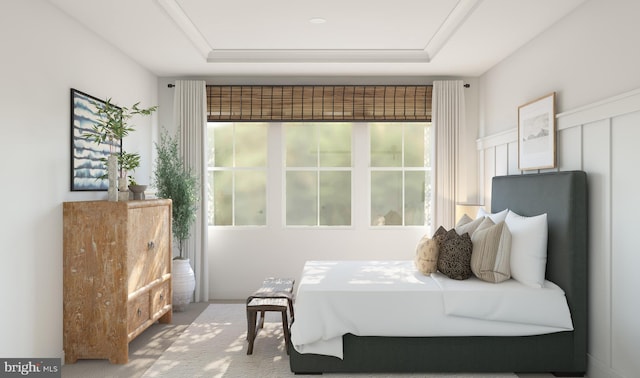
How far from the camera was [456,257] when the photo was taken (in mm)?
3621

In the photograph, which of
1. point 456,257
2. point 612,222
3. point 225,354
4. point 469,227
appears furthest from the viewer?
point 469,227

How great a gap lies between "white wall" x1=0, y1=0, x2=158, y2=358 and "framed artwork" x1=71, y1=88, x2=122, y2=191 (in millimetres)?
58

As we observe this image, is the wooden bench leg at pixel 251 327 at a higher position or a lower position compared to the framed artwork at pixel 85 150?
lower

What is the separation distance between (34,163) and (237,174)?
269cm

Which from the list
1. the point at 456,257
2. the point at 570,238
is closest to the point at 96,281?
the point at 456,257

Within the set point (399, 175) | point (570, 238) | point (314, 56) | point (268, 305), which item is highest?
point (314, 56)

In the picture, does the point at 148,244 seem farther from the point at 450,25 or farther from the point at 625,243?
the point at 625,243

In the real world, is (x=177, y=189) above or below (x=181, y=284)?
above

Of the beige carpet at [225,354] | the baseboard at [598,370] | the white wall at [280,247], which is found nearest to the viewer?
the baseboard at [598,370]

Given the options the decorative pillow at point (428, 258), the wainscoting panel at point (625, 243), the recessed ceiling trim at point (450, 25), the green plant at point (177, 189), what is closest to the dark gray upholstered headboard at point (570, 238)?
the wainscoting panel at point (625, 243)

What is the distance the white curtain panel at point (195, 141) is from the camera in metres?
5.46

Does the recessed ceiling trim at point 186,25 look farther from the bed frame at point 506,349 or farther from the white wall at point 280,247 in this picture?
the bed frame at point 506,349

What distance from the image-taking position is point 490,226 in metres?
3.72

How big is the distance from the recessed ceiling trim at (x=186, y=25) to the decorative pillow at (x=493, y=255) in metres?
2.91
